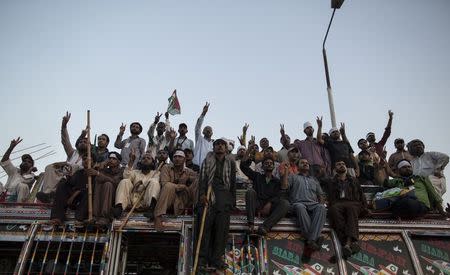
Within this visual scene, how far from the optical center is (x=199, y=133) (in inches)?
378

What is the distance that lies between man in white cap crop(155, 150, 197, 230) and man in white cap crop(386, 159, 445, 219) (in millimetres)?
4024

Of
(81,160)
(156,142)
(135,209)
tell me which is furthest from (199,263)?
(156,142)

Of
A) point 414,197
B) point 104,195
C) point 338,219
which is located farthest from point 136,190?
point 414,197

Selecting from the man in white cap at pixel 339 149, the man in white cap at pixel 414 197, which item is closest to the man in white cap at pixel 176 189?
the man in white cap at pixel 339 149

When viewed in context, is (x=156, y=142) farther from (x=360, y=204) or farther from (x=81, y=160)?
(x=360, y=204)

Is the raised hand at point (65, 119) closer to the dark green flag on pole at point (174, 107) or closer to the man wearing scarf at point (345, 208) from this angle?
the dark green flag on pole at point (174, 107)

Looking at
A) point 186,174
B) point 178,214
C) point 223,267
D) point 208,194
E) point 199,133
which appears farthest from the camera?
point 199,133

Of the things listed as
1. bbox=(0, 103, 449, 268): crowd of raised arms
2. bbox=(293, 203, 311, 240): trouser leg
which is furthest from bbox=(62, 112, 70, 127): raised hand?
bbox=(293, 203, 311, 240): trouser leg

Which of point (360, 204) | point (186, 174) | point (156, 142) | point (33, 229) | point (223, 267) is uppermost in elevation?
point (156, 142)

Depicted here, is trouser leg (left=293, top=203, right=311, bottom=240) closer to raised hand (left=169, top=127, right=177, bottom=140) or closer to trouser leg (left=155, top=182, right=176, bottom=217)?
trouser leg (left=155, top=182, right=176, bottom=217)

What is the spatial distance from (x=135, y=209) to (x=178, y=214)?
83 cm

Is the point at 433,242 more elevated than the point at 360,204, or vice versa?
the point at 360,204

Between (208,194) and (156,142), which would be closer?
(208,194)

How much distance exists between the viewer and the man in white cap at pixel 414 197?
6961 mm
